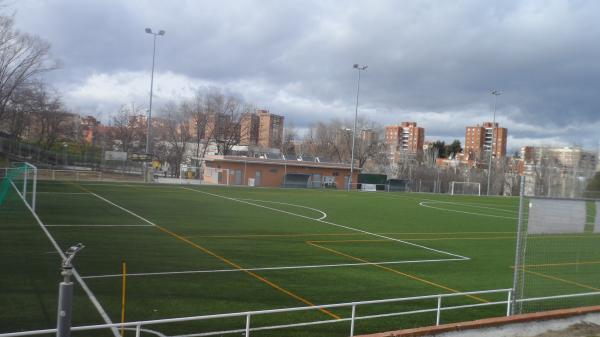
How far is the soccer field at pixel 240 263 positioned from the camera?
10.6 m

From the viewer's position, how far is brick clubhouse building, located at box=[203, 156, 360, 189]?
6550cm

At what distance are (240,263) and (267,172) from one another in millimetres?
51412

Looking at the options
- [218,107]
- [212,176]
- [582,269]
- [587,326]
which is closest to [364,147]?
[218,107]

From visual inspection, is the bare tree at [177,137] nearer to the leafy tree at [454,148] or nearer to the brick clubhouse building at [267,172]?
the brick clubhouse building at [267,172]

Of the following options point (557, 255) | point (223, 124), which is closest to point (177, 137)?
point (223, 124)

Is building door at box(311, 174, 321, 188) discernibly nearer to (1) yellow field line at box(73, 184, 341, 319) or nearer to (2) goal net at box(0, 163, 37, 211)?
(2) goal net at box(0, 163, 37, 211)

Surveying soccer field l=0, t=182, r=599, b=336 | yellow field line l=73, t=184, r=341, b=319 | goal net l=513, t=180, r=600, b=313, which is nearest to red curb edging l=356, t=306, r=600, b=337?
goal net l=513, t=180, r=600, b=313

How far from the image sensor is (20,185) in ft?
123

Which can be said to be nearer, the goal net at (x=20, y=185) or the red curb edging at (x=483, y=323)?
the red curb edging at (x=483, y=323)

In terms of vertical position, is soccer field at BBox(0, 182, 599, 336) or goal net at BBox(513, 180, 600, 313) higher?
goal net at BBox(513, 180, 600, 313)

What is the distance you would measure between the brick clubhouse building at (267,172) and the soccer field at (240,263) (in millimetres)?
34306

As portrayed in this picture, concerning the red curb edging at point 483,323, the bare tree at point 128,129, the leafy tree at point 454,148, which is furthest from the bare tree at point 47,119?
the leafy tree at point 454,148

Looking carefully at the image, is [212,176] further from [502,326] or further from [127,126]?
[502,326]

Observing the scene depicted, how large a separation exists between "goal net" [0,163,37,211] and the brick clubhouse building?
25.0 meters
